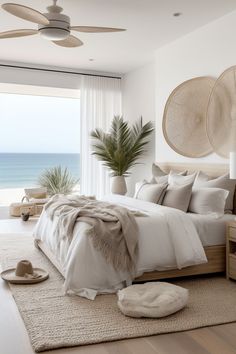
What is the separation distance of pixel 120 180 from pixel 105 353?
4681 millimetres

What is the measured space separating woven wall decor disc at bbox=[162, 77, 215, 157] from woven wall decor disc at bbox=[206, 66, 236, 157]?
0.17m

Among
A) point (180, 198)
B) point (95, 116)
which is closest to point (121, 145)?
point (95, 116)

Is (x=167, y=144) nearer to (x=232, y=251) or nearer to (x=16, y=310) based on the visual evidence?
(x=232, y=251)

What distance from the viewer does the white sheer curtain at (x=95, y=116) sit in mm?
7500

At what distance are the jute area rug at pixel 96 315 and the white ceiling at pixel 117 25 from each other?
2.95 meters

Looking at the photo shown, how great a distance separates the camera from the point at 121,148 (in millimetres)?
6797

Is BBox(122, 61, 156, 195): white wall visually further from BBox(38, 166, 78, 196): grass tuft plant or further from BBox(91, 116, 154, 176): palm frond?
BBox(38, 166, 78, 196): grass tuft plant

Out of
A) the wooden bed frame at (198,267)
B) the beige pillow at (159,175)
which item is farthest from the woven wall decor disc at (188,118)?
the wooden bed frame at (198,267)

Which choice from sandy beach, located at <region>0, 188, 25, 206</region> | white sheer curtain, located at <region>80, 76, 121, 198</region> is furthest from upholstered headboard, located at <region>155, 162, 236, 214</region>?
sandy beach, located at <region>0, 188, 25, 206</region>

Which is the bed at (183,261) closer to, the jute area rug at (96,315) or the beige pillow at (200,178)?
the jute area rug at (96,315)

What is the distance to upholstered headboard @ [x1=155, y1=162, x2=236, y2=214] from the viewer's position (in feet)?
15.1

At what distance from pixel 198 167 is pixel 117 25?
2072mm


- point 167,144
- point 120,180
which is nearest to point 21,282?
point 167,144

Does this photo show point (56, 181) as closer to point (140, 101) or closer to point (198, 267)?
point (140, 101)
